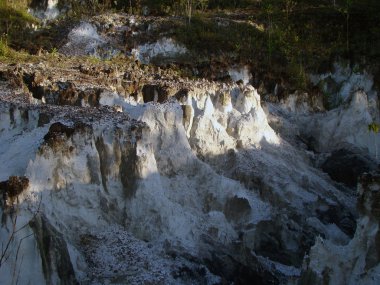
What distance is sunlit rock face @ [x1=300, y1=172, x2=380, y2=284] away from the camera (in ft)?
30.0

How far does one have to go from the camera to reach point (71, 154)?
10969 millimetres

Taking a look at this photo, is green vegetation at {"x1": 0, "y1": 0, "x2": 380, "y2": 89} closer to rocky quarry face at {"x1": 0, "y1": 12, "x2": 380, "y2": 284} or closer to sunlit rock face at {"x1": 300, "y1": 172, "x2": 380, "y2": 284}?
rocky quarry face at {"x1": 0, "y1": 12, "x2": 380, "y2": 284}

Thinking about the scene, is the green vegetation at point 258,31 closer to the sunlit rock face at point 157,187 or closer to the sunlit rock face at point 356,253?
the sunlit rock face at point 157,187

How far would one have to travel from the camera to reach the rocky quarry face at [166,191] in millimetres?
9391

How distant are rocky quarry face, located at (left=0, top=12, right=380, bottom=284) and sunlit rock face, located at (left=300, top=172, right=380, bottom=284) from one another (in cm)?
2

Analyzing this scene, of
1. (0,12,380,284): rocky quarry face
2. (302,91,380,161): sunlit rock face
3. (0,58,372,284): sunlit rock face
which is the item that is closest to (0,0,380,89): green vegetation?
(302,91,380,161): sunlit rock face

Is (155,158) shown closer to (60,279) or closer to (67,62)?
(60,279)

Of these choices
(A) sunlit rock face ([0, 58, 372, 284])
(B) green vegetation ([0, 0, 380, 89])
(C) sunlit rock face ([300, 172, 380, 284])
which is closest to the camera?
(C) sunlit rock face ([300, 172, 380, 284])

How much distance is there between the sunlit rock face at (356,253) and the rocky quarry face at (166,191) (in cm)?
2

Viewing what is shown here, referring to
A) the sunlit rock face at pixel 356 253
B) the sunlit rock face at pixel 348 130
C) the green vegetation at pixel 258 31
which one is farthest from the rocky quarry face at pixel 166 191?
the green vegetation at pixel 258 31

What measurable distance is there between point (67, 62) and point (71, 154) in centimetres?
1277

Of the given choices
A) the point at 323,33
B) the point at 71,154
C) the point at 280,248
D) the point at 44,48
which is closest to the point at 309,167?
the point at 280,248

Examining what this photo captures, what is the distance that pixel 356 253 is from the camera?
9.38 metres

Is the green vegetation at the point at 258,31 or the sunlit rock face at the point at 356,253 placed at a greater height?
the green vegetation at the point at 258,31
